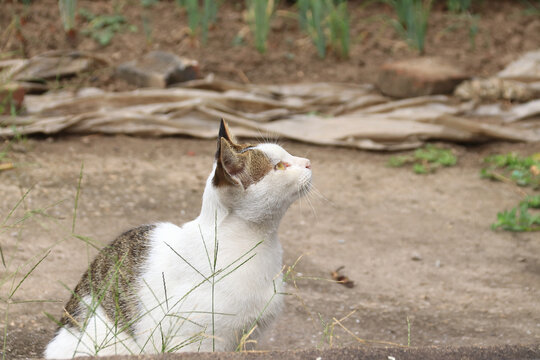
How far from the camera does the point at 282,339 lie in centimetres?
322

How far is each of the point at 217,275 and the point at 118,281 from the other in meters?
0.42

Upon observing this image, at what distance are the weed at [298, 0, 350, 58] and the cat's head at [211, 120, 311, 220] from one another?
4.27m

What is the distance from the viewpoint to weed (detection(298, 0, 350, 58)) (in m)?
6.55

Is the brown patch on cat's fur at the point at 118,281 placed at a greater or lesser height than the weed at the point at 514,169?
greater

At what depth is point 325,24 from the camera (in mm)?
6965

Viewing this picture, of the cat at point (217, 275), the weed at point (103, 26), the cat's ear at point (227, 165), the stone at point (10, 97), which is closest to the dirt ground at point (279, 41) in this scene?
the weed at point (103, 26)

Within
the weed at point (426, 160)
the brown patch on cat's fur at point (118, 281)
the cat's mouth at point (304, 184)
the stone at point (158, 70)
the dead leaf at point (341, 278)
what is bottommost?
the dead leaf at point (341, 278)

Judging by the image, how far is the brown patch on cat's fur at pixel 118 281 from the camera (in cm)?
249

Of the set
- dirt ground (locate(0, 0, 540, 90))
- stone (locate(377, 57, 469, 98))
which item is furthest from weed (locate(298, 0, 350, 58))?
stone (locate(377, 57, 469, 98))

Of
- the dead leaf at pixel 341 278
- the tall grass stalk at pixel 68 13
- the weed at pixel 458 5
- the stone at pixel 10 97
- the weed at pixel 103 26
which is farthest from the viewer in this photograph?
the weed at pixel 458 5

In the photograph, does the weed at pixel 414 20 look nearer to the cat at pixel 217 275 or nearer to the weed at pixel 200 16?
the weed at pixel 200 16

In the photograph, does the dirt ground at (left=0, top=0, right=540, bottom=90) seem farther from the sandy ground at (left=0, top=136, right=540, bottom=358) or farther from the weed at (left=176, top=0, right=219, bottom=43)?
the sandy ground at (left=0, top=136, right=540, bottom=358)

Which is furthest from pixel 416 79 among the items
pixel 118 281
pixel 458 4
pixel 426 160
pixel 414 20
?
pixel 118 281

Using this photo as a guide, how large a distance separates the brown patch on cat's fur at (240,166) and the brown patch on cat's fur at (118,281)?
48cm
